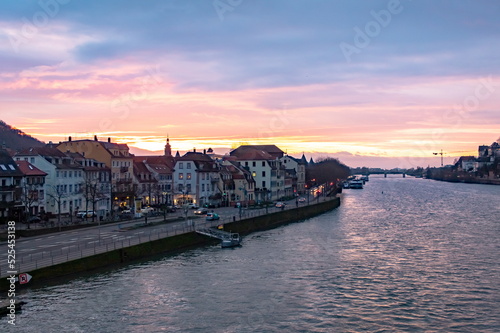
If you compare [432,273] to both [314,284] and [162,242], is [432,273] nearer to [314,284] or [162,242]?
[314,284]

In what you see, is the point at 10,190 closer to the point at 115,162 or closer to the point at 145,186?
the point at 115,162

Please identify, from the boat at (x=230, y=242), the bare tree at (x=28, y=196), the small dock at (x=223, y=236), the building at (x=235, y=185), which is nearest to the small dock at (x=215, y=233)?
the small dock at (x=223, y=236)

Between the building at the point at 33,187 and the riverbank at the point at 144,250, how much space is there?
22.0m

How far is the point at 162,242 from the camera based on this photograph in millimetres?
53844

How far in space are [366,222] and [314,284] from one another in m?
48.0

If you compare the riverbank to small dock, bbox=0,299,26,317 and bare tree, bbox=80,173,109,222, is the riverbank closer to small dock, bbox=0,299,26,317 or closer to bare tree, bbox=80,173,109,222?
small dock, bbox=0,299,26,317

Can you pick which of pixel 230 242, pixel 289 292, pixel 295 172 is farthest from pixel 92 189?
pixel 295 172

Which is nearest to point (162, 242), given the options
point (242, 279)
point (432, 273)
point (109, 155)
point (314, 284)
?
point (242, 279)

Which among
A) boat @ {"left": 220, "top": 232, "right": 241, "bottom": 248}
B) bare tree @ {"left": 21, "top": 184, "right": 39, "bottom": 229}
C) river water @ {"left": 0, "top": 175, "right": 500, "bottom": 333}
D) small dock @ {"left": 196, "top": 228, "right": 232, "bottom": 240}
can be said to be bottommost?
river water @ {"left": 0, "top": 175, "right": 500, "bottom": 333}

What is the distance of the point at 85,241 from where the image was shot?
51.7 meters

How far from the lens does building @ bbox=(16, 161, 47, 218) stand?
224ft

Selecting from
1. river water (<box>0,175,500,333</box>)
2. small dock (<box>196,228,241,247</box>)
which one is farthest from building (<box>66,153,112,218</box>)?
river water (<box>0,175,500,333</box>)

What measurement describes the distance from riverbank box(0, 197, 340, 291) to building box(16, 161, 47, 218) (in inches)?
864

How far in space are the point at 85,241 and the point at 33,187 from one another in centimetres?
2452
